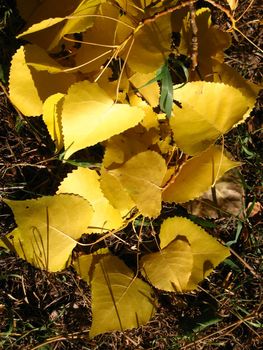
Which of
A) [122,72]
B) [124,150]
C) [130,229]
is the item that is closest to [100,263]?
[130,229]

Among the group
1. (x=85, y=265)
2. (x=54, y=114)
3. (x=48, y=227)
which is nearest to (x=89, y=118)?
(x=54, y=114)

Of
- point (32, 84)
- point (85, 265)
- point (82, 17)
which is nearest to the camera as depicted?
point (82, 17)

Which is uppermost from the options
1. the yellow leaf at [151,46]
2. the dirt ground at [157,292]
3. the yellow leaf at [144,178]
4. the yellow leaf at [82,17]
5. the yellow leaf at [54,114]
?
the yellow leaf at [82,17]

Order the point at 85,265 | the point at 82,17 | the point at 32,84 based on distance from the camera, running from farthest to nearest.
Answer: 1. the point at 85,265
2. the point at 32,84
3. the point at 82,17

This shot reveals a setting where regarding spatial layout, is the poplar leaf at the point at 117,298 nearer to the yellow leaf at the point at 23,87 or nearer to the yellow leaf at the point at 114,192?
the yellow leaf at the point at 114,192

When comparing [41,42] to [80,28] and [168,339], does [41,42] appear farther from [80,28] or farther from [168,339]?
[168,339]

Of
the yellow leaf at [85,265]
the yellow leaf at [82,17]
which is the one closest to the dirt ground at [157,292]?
the yellow leaf at [85,265]

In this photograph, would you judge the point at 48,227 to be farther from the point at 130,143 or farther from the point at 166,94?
the point at 166,94

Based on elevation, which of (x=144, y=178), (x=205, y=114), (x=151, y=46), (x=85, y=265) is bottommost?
(x=85, y=265)
